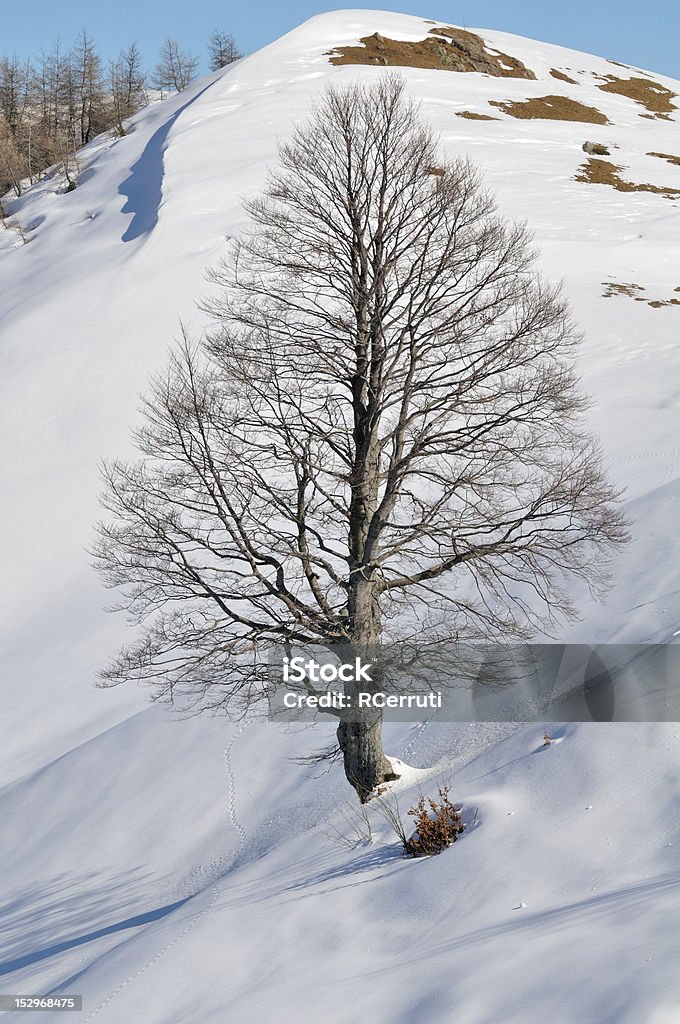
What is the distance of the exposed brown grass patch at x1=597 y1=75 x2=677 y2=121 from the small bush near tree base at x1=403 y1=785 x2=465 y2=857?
56.3 m

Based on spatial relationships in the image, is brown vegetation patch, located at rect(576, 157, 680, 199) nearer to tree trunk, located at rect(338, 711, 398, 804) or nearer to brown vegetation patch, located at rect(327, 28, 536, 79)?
brown vegetation patch, located at rect(327, 28, 536, 79)

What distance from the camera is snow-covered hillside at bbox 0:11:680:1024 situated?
5.49m

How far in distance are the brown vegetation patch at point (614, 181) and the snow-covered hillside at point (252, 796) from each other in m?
9.26

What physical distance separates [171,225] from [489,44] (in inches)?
1794

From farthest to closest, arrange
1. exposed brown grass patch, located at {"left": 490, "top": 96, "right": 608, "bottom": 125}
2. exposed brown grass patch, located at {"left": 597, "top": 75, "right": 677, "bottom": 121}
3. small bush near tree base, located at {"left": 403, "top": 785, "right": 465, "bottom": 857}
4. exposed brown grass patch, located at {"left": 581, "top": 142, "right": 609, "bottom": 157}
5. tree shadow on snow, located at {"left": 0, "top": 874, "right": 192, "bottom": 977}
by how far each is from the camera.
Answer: exposed brown grass patch, located at {"left": 597, "top": 75, "right": 677, "bottom": 121} → exposed brown grass patch, located at {"left": 490, "top": 96, "right": 608, "bottom": 125} → exposed brown grass patch, located at {"left": 581, "top": 142, "right": 609, "bottom": 157} → tree shadow on snow, located at {"left": 0, "top": 874, "right": 192, "bottom": 977} → small bush near tree base, located at {"left": 403, "top": 785, "right": 465, "bottom": 857}

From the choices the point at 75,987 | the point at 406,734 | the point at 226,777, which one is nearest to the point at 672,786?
the point at 406,734

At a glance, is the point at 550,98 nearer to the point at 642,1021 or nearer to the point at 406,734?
the point at 406,734

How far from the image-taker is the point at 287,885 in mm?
8016

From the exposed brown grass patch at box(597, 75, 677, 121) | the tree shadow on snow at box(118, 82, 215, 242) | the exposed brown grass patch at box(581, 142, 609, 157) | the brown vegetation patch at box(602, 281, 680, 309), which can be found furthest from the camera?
the exposed brown grass patch at box(597, 75, 677, 121)

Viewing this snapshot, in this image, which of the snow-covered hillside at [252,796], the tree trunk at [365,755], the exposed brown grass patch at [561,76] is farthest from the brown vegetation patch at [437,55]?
the tree trunk at [365,755]

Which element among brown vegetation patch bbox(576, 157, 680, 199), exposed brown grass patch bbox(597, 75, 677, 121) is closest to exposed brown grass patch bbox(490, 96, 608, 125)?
exposed brown grass patch bbox(597, 75, 677, 121)

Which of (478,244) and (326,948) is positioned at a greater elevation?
(478,244)

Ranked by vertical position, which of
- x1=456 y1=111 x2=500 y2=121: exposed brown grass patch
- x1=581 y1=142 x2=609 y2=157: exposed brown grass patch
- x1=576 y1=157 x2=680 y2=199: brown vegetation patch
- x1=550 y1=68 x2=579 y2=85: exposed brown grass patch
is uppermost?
x1=550 y1=68 x2=579 y2=85: exposed brown grass patch

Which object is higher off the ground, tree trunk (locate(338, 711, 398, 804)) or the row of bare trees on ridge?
the row of bare trees on ridge
